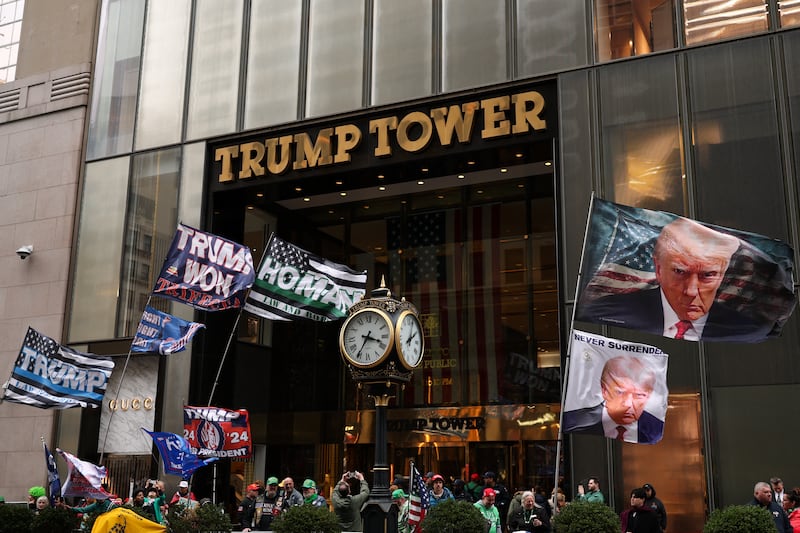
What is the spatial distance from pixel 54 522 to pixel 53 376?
4.09 m

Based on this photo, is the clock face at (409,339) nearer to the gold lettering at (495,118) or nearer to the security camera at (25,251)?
the gold lettering at (495,118)

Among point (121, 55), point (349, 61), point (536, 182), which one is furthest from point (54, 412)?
point (536, 182)

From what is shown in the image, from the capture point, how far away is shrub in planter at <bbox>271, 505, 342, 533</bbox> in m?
11.1

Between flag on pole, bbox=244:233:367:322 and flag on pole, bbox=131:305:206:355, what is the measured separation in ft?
10.4

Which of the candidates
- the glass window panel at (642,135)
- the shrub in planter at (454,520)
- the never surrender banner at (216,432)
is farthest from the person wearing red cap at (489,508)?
the glass window panel at (642,135)

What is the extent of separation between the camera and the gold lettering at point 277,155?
21.7 m

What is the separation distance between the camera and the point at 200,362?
21578mm

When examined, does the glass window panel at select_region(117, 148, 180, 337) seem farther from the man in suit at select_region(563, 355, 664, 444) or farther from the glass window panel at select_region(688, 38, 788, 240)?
the man in suit at select_region(563, 355, 664, 444)

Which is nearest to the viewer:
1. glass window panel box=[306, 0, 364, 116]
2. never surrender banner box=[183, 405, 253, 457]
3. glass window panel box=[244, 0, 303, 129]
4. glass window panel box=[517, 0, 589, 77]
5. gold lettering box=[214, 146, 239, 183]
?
never surrender banner box=[183, 405, 253, 457]

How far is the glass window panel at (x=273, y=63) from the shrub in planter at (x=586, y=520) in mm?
14252

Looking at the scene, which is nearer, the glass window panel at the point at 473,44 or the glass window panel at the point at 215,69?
the glass window panel at the point at 473,44

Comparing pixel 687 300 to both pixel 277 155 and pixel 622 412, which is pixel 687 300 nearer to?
pixel 622 412

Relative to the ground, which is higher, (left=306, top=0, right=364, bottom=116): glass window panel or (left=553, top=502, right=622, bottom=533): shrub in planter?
(left=306, top=0, right=364, bottom=116): glass window panel

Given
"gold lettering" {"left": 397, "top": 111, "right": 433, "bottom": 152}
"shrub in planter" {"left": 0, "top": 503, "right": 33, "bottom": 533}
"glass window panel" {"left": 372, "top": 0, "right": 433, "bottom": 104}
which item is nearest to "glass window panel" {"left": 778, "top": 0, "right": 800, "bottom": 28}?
"glass window panel" {"left": 372, "top": 0, "right": 433, "bottom": 104}
